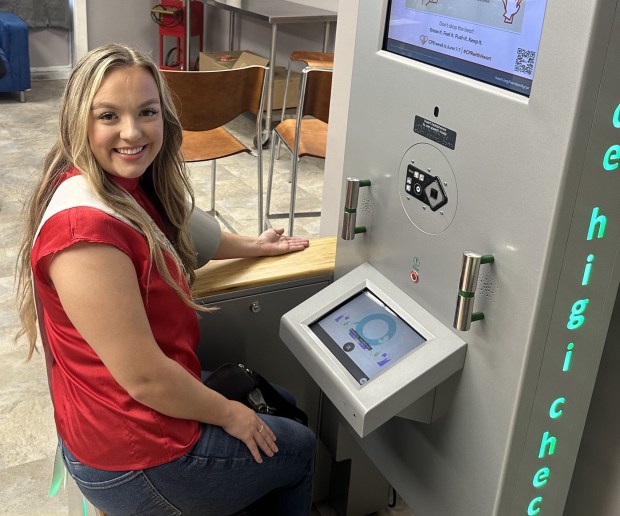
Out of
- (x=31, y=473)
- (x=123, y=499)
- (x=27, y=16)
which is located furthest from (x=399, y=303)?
(x=27, y=16)

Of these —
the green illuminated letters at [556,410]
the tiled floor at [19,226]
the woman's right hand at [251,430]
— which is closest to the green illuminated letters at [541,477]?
the green illuminated letters at [556,410]

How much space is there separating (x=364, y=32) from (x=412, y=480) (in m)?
0.82

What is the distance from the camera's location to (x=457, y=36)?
117 cm

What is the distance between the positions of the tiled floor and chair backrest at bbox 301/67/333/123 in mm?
827

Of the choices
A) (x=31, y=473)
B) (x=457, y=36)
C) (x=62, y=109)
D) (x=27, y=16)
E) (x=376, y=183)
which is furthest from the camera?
(x=27, y=16)

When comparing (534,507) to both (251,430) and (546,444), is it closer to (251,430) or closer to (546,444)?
(546,444)

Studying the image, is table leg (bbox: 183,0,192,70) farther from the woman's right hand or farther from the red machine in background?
the woman's right hand

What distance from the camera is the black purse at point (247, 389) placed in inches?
59.2

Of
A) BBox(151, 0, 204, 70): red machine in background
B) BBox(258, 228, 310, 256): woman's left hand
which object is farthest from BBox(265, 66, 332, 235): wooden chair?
BBox(151, 0, 204, 70): red machine in background

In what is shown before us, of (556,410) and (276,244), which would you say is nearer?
(556,410)

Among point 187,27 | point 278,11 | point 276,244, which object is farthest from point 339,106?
point 187,27

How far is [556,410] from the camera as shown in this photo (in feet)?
3.95

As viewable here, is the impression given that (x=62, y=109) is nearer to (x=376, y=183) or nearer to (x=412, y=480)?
(x=376, y=183)

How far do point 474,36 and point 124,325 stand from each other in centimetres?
67
